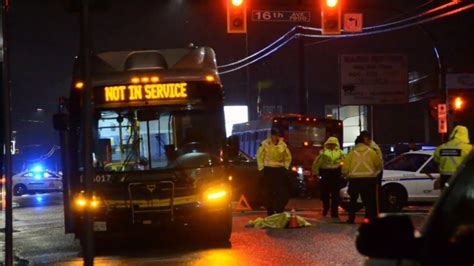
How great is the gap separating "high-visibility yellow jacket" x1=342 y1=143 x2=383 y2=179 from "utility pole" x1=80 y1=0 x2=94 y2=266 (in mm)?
7904

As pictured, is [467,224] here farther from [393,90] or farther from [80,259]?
[393,90]

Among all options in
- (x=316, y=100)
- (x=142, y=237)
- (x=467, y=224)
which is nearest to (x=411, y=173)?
(x=142, y=237)

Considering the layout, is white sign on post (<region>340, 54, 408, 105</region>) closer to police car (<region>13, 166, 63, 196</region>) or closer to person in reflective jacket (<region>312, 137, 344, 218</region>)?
person in reflective jacket (<region>312, 137, 344, 218</region>)

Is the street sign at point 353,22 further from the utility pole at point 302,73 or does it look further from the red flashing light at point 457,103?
the utility pole at point 302,73

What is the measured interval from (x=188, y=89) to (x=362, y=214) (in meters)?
6.45

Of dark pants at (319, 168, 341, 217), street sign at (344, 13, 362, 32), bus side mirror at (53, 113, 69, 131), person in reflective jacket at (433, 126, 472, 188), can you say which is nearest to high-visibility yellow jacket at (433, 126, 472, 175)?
person in reflective jacket at (433, 126, 472, 188)

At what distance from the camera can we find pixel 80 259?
10.2m

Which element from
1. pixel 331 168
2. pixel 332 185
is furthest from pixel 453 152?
pixel 331 168

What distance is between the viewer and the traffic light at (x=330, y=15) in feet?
58.3

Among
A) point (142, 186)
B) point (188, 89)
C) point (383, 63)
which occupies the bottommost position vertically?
point (142, 186)

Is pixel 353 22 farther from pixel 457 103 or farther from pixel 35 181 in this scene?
pixel 35 181

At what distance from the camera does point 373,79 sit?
25984 millimetres

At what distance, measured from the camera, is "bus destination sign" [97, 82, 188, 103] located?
1066 centimetres

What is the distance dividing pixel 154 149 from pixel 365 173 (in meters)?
4.13
